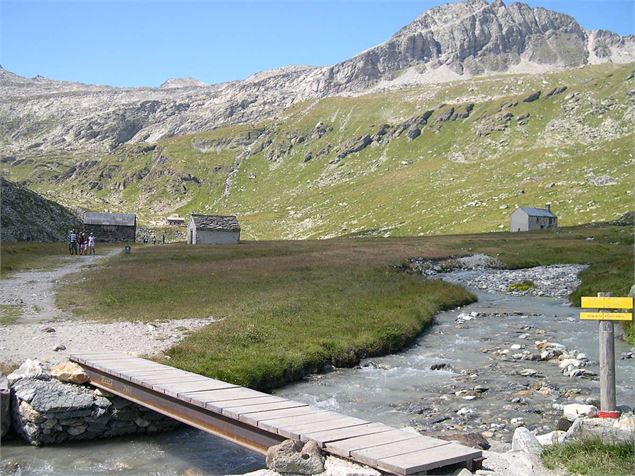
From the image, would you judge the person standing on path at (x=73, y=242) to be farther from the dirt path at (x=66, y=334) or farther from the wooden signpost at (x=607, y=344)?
the wooden signpost at (x=607, y=344)

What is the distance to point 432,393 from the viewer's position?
1919 centimetres

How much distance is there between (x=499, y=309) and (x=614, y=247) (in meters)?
44.0

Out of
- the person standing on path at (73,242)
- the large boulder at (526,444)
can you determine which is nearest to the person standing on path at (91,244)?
the person standing on path at (73,242)

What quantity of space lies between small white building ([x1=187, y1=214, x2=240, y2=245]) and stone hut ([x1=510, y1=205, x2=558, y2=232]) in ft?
186

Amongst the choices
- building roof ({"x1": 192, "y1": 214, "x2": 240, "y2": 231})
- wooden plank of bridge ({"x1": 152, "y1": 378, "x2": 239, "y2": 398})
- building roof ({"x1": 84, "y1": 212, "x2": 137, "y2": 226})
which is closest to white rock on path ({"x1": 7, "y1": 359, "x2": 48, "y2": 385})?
wooden plank of bridge ({"x1": 152, "y1": 378, "x2": 239, "y2": 398})

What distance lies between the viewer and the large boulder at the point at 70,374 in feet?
55.7

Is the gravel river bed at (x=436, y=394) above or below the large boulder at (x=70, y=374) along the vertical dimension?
below

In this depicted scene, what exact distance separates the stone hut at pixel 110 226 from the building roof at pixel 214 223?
1494 centimetres

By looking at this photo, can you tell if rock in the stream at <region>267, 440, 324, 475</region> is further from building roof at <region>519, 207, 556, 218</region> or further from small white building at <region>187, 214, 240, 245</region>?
building roof at <region>519, 207, 556, 218</region>

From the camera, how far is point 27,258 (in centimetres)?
6294

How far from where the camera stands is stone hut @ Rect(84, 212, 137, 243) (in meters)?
117

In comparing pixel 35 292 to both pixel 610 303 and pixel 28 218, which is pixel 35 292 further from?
pixel 28 218

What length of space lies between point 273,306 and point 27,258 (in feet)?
139

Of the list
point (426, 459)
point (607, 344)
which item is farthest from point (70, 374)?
point (607, 344)
